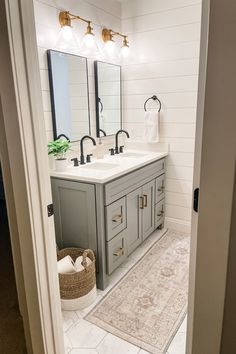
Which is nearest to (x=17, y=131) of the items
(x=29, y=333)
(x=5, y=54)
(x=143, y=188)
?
(x=5, y=54)

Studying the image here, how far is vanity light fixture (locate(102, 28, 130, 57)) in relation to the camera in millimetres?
2547

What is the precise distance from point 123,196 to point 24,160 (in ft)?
3.84

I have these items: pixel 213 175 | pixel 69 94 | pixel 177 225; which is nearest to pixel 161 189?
pixel 177 225

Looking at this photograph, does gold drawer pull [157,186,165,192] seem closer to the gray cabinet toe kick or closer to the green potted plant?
the gray cabinet toe kick

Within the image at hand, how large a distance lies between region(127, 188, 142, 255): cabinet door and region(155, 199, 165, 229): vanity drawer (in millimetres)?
401

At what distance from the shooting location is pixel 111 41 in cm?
259

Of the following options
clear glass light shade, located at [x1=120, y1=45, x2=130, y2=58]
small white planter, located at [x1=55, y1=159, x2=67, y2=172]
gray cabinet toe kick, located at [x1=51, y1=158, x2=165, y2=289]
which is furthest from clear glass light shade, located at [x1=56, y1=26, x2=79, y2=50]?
gray cabinet toe kick, located at [x1=51, y1=158, x2=165, y2=289]

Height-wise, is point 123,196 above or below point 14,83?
below

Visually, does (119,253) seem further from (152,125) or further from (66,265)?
(152,125)

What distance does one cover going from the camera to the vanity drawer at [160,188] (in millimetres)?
2781

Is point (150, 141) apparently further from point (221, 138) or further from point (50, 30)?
point (221, 138)

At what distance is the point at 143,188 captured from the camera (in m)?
2.46

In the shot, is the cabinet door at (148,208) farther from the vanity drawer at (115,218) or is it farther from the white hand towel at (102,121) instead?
the white hand towel at (102,121)

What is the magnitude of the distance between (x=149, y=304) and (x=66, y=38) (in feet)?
7.10
